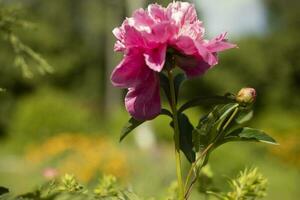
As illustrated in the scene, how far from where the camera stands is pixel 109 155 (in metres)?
9.18

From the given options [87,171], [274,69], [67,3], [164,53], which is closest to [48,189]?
[164,53]

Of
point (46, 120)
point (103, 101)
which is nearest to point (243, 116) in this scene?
point (46, 120)

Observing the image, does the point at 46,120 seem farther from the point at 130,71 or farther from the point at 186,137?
the point at 130,71

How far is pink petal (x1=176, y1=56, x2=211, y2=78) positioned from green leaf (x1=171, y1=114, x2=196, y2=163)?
128 millimetres

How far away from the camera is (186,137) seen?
1.32 meters

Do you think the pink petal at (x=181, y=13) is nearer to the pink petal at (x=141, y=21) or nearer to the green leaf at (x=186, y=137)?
the pink petal at (x=141, y=21)

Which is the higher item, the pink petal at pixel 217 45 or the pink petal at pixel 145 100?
the pink petal at pixel 217 45

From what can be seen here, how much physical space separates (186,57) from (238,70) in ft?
85.9

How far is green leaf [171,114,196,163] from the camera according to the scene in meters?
1.26

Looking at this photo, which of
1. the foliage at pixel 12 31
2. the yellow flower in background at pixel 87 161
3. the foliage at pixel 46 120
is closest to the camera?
the foliage at pixel 12 31

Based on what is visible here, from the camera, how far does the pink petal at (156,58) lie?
1110mm

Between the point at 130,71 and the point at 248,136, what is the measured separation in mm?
244

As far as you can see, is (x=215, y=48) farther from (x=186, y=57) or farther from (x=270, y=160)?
(x=270, y=160)

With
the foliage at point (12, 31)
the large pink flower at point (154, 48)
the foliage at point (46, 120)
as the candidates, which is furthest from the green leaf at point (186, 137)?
the foliage at point (46, 120)
